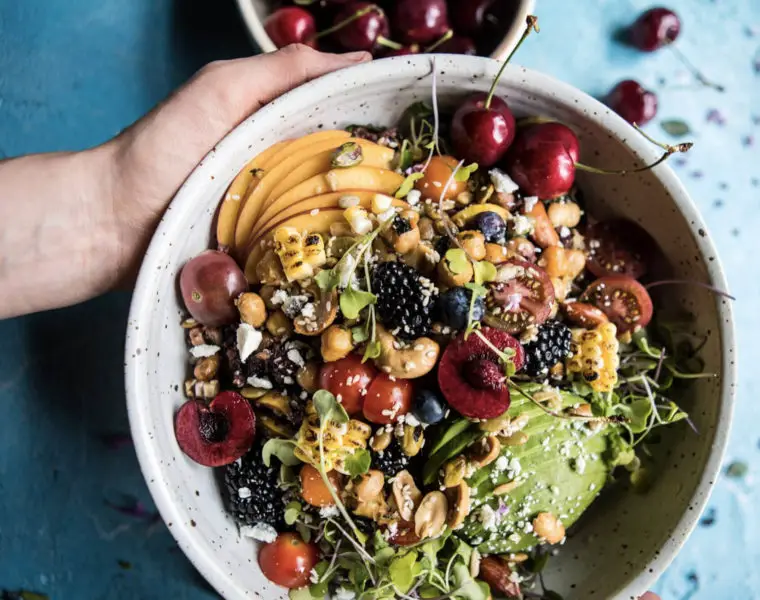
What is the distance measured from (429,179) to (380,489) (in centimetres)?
49

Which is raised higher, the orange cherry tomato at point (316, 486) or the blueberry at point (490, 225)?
the blueberry at point (490, 225)

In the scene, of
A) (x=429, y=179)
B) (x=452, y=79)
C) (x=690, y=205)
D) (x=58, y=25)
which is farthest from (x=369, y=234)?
(x=58, y=25)

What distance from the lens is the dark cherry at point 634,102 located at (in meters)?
1.52

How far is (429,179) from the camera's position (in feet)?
3.82

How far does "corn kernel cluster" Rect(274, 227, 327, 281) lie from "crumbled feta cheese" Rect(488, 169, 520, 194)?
1.03 ft

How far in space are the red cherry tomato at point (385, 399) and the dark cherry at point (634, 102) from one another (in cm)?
84

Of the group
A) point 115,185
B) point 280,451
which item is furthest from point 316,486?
point 115,185

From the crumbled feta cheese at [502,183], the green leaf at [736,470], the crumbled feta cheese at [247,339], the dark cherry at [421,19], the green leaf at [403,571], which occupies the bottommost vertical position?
the green leaf at [736,470]

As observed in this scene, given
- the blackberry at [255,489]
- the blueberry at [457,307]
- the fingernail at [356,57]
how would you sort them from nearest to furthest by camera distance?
1. the blueberry at [457,307]
2. the blackberry at [255,489]
3. the fingernail at [356,57]

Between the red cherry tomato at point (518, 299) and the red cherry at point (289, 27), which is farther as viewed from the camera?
the red cherry at point (289, 27)

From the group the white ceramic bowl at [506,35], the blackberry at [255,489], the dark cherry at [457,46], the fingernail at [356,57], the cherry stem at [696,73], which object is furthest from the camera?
the cherry stem at [696,73]

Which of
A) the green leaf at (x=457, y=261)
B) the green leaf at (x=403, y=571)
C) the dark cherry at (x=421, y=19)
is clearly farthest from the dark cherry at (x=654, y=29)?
the green leaf at (x=403, y=571)

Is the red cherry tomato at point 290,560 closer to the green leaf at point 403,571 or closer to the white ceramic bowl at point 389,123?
the white ceramic bowl at point 389,123

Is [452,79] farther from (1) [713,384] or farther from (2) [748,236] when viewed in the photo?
(2) [748,236]
